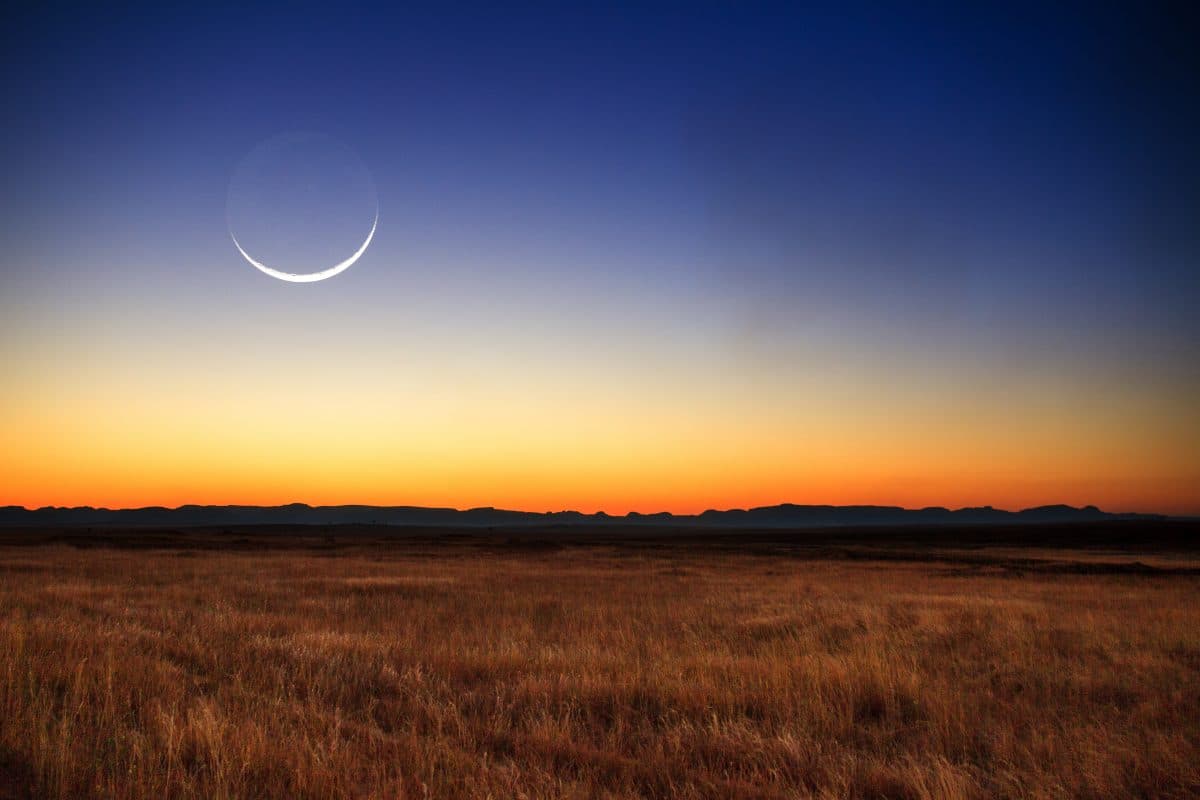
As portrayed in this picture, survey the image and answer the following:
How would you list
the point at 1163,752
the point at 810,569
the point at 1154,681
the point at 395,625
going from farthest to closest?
the point at 810,569 < the point at 395,625 < the point at 1154,681 < the point at 1163,752

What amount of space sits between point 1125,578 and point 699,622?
23.7 metres

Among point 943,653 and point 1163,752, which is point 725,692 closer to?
point 1163,752

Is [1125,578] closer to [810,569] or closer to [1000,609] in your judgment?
[810,569]

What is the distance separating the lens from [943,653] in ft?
38.8

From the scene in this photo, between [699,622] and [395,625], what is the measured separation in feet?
20.8

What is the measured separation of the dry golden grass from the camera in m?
5.77

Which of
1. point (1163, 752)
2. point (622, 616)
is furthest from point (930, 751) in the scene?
point (622, 616)

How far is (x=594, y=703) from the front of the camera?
330 inches

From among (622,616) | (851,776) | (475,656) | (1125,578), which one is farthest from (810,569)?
(851,776)

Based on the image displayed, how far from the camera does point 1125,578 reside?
1150 inches

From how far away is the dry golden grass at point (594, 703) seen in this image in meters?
5.77

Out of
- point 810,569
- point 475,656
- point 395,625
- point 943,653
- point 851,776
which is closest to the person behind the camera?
point 851,776

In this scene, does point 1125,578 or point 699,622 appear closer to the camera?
point 699,622

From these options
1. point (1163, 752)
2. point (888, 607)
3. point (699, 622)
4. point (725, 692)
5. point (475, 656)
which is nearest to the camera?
point (1163, 752)
